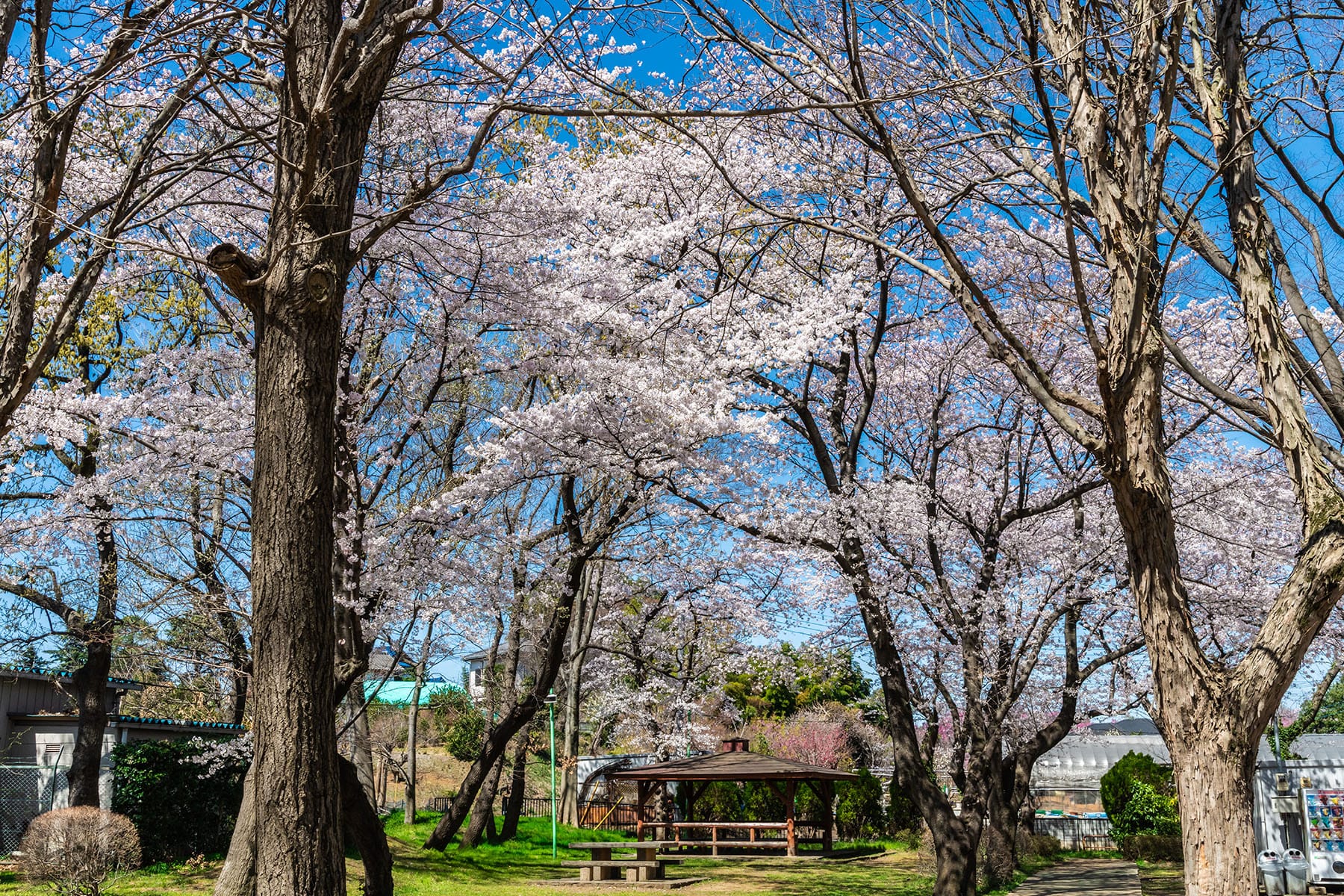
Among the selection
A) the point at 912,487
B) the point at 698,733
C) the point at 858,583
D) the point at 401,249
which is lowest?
the point at 698,733

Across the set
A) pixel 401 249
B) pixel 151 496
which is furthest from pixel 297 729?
pixel 151 496

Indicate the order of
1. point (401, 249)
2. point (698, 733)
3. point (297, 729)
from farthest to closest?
point (698, 733), point (401, 249), point (297, 729)

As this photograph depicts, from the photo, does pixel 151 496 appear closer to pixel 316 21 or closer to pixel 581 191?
pixel 581 191

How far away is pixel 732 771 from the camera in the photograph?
57.7 feet

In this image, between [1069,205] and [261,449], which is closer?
[261,449]

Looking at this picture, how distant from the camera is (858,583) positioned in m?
10.5

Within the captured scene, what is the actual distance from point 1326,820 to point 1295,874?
112 cm

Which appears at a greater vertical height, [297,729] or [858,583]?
[858,583]

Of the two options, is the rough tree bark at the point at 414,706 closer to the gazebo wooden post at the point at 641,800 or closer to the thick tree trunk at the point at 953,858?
the gazebo wooden post at the point at 641,800

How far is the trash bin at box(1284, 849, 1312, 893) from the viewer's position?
1337cm

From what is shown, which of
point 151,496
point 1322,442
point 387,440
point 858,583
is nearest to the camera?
point 1322,442

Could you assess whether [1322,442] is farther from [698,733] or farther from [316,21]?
[698,733]

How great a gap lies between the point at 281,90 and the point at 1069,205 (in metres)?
3.67

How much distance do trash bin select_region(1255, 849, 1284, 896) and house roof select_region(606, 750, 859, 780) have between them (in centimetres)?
655
